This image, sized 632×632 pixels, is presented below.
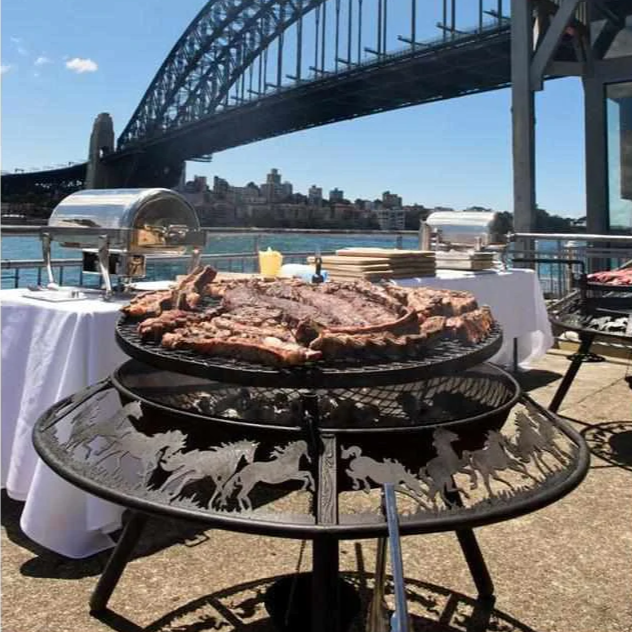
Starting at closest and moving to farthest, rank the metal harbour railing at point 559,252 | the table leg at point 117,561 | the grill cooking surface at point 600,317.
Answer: the table leg at point 117,561, the grill cooking surface at point 600,317, the metal harbour railing at point 559,252

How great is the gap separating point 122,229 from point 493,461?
69.6 inches

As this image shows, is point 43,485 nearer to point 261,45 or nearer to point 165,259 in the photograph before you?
point 165,259

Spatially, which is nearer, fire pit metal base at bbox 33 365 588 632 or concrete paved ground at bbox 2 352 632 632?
fire pit metal base at bbox 33 365 588 632

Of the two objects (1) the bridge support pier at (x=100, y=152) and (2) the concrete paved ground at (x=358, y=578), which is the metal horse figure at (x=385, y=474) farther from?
(1) the bridge support pier at (x=100, y=152)

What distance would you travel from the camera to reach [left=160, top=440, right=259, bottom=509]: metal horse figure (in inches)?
33.2

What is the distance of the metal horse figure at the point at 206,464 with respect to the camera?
0.84 metres

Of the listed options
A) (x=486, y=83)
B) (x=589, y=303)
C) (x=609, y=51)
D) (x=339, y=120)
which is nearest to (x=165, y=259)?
(x=589, y=303)

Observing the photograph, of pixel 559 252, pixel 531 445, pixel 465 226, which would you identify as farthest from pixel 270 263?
pixel 559 252

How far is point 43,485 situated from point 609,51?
7578 mm

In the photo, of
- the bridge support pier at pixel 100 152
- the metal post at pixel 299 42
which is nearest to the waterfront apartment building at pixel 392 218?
the metal post at pixel 299 42

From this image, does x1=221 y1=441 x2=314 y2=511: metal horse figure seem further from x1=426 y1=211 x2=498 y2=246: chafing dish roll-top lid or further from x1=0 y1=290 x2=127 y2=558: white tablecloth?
x1=426 y1=211 x2=498 y2=246: chafing dish roll-top lid

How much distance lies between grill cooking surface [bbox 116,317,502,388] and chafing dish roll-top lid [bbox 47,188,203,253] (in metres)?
1.29

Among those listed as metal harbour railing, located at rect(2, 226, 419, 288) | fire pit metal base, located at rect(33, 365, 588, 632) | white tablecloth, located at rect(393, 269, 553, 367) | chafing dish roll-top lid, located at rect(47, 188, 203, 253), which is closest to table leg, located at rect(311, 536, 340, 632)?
fire pit metal base, located at rect(33, 365, 588, 632)

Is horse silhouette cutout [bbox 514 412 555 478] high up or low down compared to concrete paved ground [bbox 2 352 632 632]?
up
